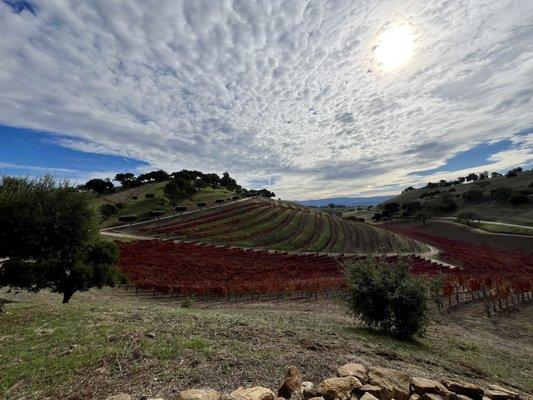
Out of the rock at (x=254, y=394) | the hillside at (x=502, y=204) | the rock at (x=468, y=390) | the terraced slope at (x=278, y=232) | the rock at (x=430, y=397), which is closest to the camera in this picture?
the rock at (x=254, y=394)

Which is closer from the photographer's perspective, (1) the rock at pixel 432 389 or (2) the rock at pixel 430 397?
(2) the rock at pixel 430 397

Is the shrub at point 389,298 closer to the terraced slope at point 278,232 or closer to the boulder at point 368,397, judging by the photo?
the boulder at point 368,397

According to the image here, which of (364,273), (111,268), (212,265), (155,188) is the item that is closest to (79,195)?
(111,268)

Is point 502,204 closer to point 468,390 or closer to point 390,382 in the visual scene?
point 468,390

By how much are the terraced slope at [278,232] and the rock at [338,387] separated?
62.3 meters

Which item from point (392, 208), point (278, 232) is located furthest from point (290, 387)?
point (392, 208)

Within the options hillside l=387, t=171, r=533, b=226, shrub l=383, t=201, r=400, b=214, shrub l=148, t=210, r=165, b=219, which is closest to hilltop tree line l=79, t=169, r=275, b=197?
shrub l=148, t=210, r=165, b=219

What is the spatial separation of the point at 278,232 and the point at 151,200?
6242cm

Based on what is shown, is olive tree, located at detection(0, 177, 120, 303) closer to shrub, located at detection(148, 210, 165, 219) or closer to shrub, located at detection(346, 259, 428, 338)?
shrub, located at detection(346, 259, 428, 338)

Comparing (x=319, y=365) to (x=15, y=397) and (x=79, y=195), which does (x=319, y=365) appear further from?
(x=79, y=195)

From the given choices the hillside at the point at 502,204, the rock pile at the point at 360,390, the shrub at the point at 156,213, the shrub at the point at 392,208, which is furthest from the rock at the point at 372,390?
the shrub at the point at 392,208

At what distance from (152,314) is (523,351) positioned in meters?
21.9

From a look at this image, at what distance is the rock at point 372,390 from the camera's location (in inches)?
296

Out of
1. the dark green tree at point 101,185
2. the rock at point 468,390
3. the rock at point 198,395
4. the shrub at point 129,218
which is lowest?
the rock at point 468,390
